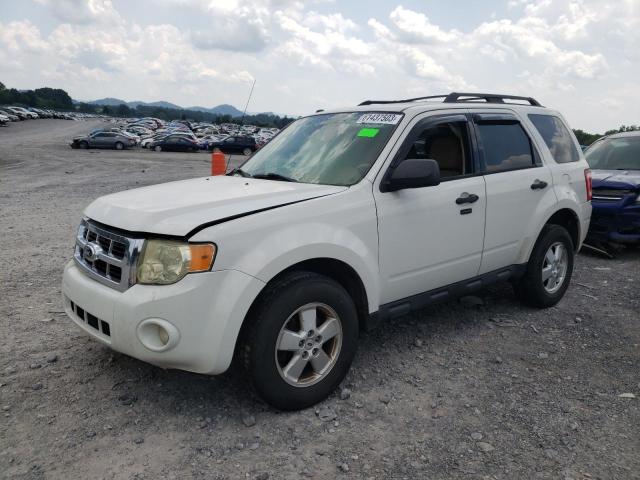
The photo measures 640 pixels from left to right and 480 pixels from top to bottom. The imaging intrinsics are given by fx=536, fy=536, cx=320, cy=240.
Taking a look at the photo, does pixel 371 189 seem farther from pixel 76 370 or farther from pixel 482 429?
pixel 76 370

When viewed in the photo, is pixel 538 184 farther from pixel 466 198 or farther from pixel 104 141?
pixel 104 141

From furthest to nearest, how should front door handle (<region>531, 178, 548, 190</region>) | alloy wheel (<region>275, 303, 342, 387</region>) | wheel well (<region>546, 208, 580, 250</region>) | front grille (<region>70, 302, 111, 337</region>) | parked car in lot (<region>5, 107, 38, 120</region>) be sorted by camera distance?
1. parked car in lot (<region>5, 107, 38, 120</region>)
2. wheel well (<region>546, 208, 580, 250</region>)
3. front door handle (<region>531, 178, 548, 190</region>)
4. alloy wheel (<region>275, 303, 342, 387</region>)
5. front grille (<region>70, 302, 111, 337</region>)

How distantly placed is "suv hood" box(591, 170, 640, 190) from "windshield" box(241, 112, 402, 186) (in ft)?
15.5

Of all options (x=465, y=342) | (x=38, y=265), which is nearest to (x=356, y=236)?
(x=465, y=342)

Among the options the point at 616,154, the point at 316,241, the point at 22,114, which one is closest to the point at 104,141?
the point at 616,154

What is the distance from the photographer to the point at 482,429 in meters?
3.04

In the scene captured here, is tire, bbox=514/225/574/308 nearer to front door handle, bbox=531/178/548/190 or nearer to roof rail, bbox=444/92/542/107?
front door handle, bbox=531/178/548/190

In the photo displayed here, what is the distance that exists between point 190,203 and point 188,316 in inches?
27.6

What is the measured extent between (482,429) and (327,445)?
2.95 feet

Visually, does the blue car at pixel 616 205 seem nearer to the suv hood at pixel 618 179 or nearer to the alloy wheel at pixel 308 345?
the suv hood at pixel 618 179

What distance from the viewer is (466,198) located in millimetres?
3965

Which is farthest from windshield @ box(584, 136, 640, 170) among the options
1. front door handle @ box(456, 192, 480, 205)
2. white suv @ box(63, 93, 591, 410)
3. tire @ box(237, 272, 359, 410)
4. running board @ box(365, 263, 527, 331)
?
tire @ box(237, 272, 359, 410)

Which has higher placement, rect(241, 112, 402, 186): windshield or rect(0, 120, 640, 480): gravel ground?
rect(241, 112, 402, 186): windshield

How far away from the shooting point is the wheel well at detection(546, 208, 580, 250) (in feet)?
16.6
